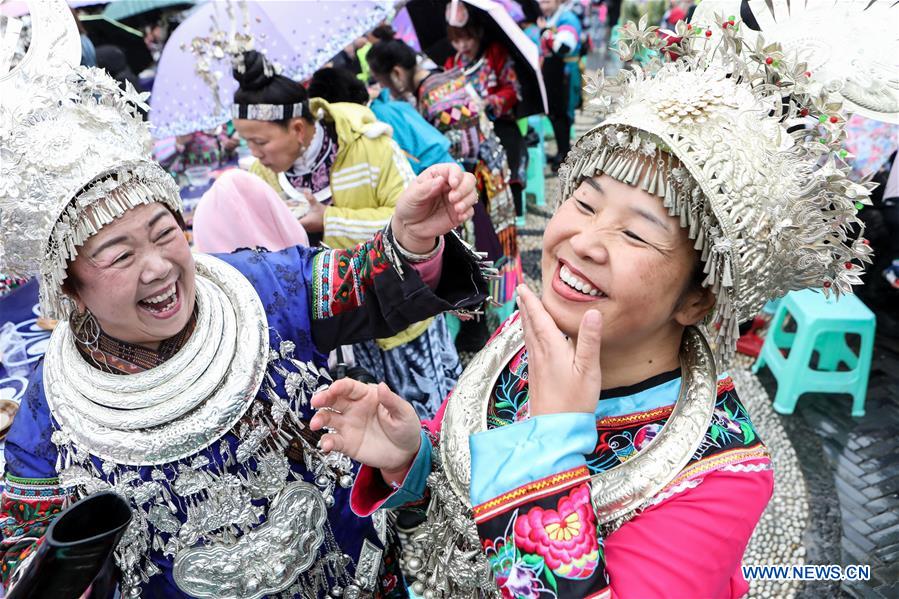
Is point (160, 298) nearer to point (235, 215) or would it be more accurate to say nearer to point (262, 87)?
point (235, 215)

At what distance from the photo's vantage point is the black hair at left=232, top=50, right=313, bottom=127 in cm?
318

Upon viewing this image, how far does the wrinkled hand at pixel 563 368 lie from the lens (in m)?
1.16

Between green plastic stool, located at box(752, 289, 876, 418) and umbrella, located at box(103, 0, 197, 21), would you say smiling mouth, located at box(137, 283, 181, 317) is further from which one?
umbrella, located at box(103, 0, 197, 21)

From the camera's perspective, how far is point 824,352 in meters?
4.18

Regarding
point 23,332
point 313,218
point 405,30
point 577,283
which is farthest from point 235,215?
point 405,30

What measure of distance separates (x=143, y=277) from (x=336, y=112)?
6.64ft

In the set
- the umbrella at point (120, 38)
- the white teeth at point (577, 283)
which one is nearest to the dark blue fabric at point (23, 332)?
the white teeth at point (577, 283)

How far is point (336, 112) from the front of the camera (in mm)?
3396

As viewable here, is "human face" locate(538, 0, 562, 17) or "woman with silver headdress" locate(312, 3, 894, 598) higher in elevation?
"woman with silver headdress" locate(312, 3, 894, 598)

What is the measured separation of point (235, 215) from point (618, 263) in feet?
6.37

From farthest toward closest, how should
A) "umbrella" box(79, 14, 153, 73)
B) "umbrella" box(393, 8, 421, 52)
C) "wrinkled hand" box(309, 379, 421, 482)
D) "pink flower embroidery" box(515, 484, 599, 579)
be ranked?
"umbrella" box(79, 14, 153, 73) → "umbrella" box(393, 8, 421, 52) → "wrinkled hand" box(309, 379, 421, 482) → "pink flower embroidery" box(515, 484, 599, 579)

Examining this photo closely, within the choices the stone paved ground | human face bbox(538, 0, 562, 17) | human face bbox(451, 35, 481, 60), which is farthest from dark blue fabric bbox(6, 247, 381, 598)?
human face bbox(538, 0, 562, 17)

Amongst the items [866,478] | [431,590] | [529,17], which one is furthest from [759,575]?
[529,17]

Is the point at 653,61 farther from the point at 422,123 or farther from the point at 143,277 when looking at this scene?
the point at 422,123
